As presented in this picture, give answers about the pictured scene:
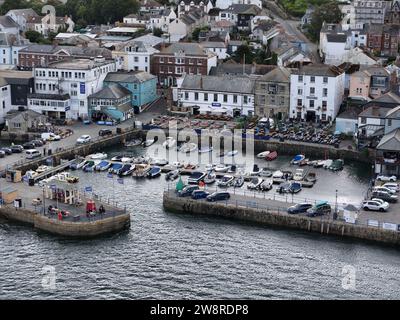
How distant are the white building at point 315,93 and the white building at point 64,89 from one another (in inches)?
433

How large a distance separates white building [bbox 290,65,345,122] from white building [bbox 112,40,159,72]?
11.3 m

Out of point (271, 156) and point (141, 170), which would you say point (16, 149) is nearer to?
point (141, 170)

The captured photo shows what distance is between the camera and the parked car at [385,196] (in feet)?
91.9

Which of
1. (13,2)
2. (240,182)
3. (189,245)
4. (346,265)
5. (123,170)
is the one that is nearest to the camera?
(346,265)

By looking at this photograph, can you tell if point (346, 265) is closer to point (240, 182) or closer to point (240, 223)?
point (240, 223)

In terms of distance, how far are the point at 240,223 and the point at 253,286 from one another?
5596 mm

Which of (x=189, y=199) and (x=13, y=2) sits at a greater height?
(x=13, y=2)

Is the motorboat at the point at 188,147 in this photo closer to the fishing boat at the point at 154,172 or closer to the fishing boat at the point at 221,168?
the fishing boat at the point at 221,168

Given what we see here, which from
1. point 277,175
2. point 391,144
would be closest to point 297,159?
point 277,175

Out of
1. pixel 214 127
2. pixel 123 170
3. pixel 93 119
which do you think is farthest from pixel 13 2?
pixel 123 170

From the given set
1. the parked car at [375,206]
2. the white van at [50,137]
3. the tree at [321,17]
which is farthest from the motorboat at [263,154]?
the tree at [321,17]

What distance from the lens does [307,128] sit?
3922 cm

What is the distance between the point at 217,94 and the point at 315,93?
5.38 m

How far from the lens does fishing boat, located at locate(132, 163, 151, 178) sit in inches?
1275
